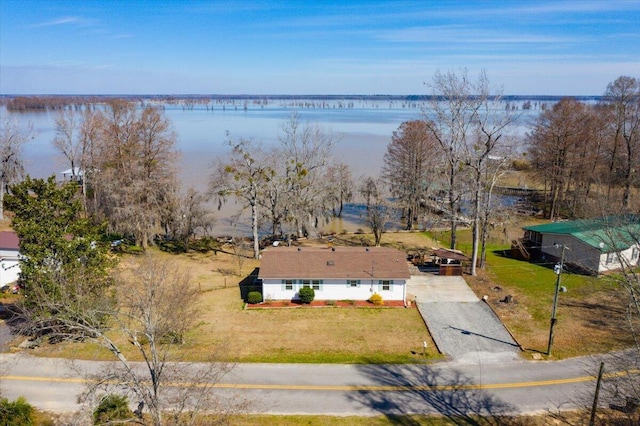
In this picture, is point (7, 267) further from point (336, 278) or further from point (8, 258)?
point (336, 278)

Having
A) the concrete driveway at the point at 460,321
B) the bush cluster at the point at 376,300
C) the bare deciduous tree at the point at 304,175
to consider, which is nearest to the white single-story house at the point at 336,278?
the bush cluster at the point at 376,300

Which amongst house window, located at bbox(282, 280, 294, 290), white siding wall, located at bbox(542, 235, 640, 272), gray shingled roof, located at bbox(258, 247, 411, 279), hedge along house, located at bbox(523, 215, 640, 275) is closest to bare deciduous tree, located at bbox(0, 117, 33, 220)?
gray shingled roof, located at bbox(258, 247, 411, 279)

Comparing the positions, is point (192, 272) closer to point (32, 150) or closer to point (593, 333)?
point (593, 333)

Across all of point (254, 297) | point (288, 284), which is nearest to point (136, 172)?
point (254, 297)

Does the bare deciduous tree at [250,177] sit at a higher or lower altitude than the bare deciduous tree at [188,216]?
higher

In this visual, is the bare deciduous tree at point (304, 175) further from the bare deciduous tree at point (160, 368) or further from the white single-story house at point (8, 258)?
the white single-story house at point (8, 258)

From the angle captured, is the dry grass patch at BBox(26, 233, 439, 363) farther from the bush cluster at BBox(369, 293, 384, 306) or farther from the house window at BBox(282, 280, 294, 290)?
the house window at BBox(282, 280, 294, 290)
